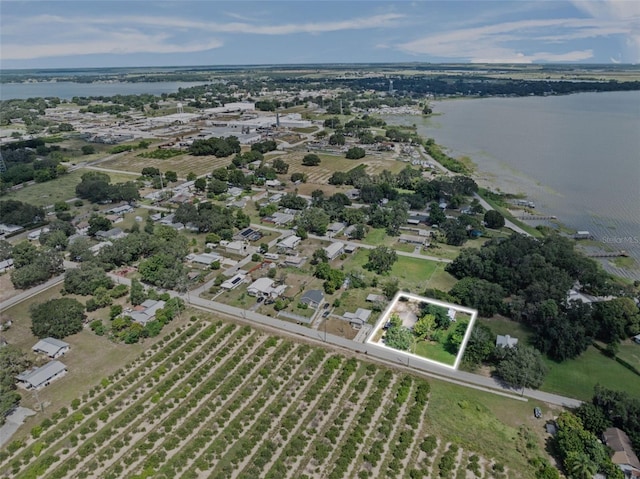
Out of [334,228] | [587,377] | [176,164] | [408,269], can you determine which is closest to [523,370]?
[587,377]

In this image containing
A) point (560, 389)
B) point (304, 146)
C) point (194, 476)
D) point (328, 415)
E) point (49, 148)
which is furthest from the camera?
point (304, 146)

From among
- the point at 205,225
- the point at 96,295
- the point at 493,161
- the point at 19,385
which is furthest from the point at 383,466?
the point at 493,161

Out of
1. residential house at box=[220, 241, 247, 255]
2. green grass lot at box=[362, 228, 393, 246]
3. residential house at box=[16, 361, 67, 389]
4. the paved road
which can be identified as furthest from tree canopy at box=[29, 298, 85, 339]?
green grass lot at box=[362, 228, 393, 246]

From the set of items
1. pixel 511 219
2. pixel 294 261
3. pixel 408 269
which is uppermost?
pixel 511 219

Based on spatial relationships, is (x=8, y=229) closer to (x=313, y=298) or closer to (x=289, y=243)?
(x=289, y=243)

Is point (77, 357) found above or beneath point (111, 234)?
beneath

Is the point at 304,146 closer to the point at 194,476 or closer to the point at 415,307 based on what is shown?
the point at 415,307
